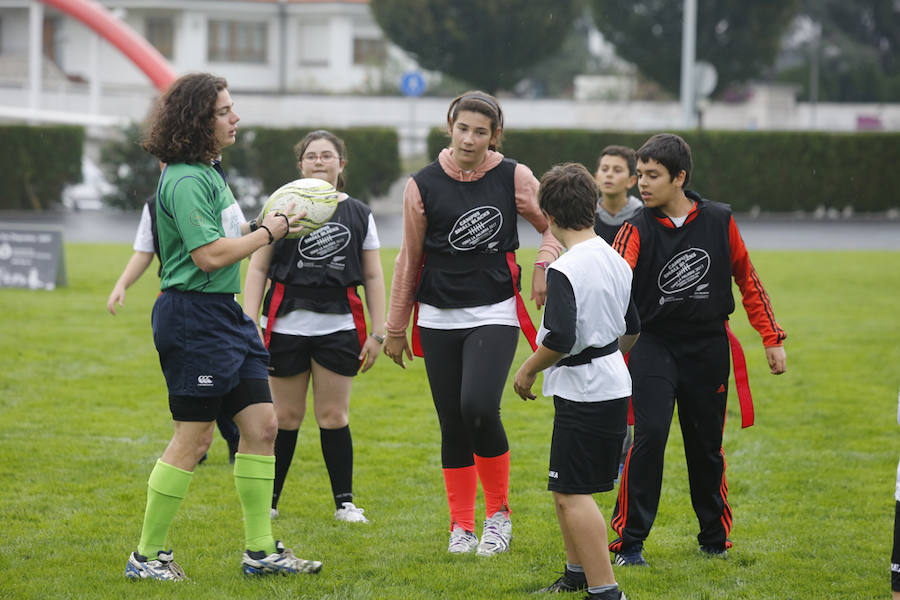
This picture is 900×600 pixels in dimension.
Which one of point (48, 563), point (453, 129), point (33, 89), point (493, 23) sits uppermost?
point (493, 23)

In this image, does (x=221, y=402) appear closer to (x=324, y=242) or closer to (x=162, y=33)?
(x=324, y=242)

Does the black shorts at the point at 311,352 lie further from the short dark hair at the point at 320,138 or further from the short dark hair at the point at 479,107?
the short dark hair at the point at 479,107

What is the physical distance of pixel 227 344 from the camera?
177 inches

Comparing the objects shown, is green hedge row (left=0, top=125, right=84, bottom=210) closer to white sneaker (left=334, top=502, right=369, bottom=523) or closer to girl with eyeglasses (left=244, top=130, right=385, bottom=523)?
girl with eyeglasses (left=244, top=130, right=385, bottom=523)

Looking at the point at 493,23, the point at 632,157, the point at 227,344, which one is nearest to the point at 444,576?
the point at 227,344

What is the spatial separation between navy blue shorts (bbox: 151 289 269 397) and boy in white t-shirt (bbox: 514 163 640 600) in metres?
1.22

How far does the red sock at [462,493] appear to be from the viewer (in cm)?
527

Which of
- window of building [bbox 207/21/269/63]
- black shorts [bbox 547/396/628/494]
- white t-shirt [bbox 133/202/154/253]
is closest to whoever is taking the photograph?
black shorts [bbox 547/396/628/494]

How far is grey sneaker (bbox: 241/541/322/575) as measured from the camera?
4.78 meters

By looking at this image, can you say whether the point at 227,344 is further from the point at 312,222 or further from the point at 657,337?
the point at 657,337

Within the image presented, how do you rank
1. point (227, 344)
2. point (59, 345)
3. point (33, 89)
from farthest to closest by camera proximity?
point (33, 89) < point (59, 345) < point (227, 344)

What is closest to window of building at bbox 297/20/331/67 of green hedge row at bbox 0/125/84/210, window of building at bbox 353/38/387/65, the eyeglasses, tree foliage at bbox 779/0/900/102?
window of building at bbox 353/38/387/65

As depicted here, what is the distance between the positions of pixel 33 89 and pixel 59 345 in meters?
35.6

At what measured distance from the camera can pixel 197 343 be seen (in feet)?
14.6
